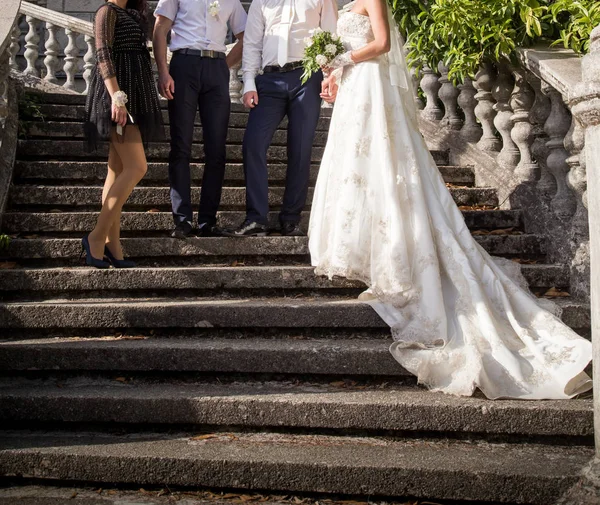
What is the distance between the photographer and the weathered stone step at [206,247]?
4793 mm

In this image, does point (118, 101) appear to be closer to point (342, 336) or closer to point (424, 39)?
point (342, 336)

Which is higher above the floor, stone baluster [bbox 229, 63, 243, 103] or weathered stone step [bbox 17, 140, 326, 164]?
stone baluster [bbox 229, 63, 243, 103]

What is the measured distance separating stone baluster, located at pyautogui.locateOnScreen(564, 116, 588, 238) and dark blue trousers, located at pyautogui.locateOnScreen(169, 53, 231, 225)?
2183mm

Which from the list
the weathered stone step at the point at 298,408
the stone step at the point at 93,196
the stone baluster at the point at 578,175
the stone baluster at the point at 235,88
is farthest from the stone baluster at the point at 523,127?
the stone baluster at the point at 235,88

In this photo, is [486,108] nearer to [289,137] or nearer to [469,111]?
[469,111]

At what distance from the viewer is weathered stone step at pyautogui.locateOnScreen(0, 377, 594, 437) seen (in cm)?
333

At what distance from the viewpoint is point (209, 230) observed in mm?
5145

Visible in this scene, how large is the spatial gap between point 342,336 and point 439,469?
3.67ft

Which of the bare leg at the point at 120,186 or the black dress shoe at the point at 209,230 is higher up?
the bare leg at the point at 120,186

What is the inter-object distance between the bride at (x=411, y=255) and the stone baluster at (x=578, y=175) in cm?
43

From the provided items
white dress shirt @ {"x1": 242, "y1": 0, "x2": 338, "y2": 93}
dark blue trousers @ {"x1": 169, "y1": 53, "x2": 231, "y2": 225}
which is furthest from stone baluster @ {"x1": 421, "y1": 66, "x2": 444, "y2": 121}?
dark blue trousers @ {"x1": 169, "y1": 53, "x2": 231, "y2": 225}

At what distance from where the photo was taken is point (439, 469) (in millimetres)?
3049

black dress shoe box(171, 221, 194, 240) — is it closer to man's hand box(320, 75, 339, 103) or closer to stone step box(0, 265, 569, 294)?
stone step box(0, 265, 569, 294)

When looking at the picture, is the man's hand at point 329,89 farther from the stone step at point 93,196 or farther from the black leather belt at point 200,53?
the stone step at point 93,196
